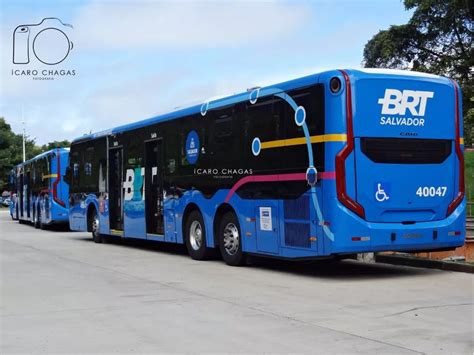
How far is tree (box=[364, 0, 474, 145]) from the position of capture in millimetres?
29078

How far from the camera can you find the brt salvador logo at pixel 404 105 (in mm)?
10664

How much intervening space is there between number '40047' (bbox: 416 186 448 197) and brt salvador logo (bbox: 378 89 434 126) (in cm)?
107

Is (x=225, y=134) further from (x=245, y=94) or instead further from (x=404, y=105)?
(x=404, y=105)

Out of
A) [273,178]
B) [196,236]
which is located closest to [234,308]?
[273,178]

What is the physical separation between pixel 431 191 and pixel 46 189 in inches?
805

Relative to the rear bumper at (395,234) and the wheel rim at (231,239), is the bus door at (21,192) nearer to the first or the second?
the wheel rim at (231,239)

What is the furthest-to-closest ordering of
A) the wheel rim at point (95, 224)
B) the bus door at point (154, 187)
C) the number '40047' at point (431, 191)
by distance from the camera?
1. the wheel rim at point (95, 224)
2. the bus door at point (154, 187)
3. the number '40047' at point (431, 191)

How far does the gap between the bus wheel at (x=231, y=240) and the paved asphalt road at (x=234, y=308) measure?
21 cm

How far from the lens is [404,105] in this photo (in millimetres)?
10836

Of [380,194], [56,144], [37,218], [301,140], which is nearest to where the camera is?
[380,194]

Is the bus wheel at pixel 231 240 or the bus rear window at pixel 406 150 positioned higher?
the bus rear window at pixel 406 150

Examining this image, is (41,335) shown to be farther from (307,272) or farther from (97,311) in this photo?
(307,272)

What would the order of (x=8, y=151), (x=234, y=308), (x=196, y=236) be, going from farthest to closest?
(x=8, y=151) → (x=196, y=236) → (x=234, y=308)

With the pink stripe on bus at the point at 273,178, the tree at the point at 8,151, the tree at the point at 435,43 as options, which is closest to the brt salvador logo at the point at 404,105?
the pink stripe on bus at the point at 273,178
